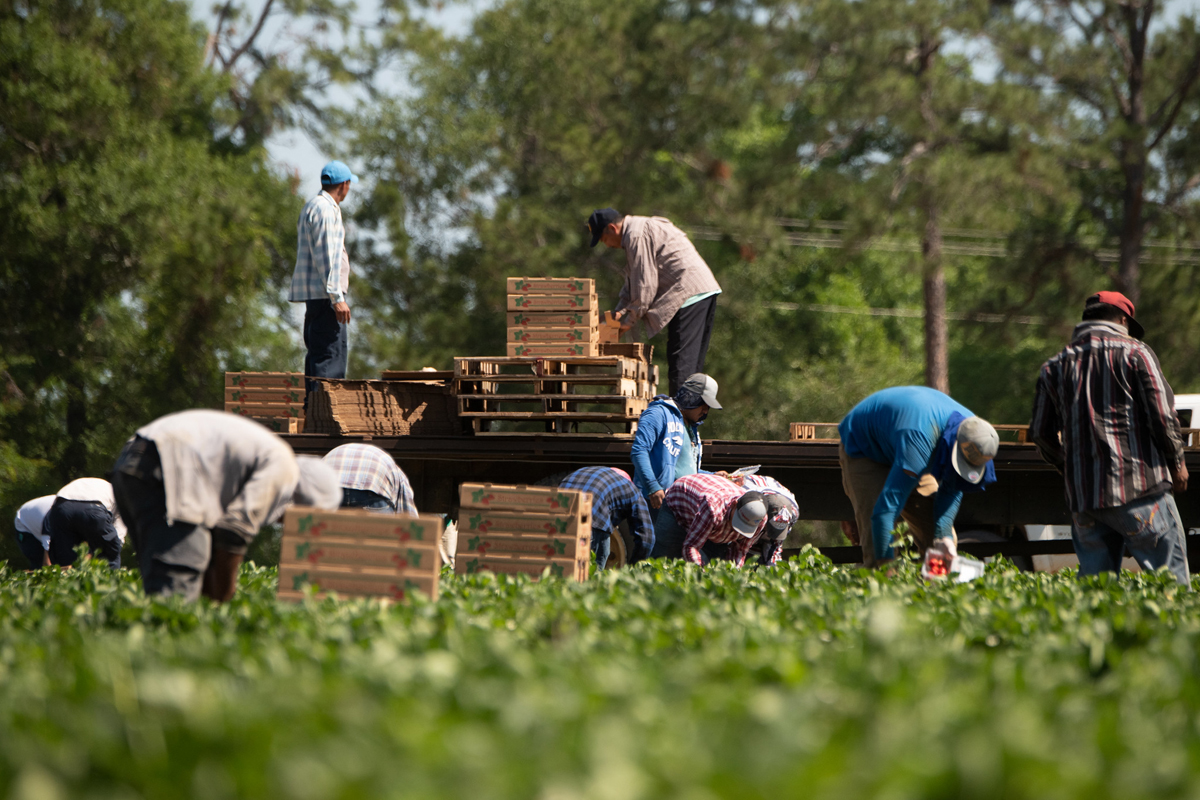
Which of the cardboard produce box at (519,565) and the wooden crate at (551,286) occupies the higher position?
the wooden crate at (551,286)

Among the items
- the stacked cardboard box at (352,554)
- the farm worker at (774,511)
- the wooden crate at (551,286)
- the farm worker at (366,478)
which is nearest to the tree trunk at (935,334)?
the wooden crate at (551,286)

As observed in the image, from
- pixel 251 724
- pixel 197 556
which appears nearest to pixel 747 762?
pixel 251 724

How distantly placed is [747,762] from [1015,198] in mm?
21526

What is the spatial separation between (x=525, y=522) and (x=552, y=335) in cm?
299

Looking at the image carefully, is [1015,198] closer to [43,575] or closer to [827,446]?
[827,446]

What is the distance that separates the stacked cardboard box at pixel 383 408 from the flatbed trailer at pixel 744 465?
128mm

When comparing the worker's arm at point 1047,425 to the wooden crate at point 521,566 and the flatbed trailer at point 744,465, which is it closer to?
the flatbed trailer at point 744,465

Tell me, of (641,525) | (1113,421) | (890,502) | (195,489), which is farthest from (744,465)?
(195,489)

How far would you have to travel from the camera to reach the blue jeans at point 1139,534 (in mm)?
6562

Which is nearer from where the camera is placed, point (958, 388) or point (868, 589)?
point (868, 589)

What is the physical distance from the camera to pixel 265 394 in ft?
37.6

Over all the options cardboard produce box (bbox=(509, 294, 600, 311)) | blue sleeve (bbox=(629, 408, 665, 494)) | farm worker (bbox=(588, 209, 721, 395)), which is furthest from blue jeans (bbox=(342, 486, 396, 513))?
farm worker (bbox=(588, 209, 721, 395))

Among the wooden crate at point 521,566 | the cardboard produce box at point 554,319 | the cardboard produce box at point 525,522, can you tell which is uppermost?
the cardboard produce box at point 554,319

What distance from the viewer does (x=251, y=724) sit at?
2531 mm
